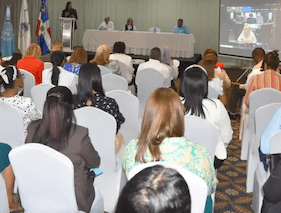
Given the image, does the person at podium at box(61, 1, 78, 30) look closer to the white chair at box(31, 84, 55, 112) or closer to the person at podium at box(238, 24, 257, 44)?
the person at podium at box(238, 24, 257, 44)

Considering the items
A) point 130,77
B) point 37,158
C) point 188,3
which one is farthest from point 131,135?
point 188,3

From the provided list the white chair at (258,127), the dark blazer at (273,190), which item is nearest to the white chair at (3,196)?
the dark blazer at (273,190)

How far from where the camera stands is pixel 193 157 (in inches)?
84.2

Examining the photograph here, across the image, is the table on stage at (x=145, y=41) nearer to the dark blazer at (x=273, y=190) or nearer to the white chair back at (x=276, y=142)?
the white chair back at (x=276, y=142)

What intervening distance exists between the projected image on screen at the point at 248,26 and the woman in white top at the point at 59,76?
20.4 feet

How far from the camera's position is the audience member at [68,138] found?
2.49 m

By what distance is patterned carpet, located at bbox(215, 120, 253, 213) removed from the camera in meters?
3.67

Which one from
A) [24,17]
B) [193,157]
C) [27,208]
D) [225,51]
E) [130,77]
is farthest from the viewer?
[24,17]

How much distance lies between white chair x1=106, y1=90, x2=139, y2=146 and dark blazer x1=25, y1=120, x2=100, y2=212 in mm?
1373

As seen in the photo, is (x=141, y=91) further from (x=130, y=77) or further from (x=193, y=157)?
(x=193, y=157)

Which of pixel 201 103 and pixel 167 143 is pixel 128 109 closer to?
pixel 201 103

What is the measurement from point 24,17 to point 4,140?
979cm

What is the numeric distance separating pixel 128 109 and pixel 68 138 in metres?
1.56

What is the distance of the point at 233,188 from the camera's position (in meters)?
4.10
